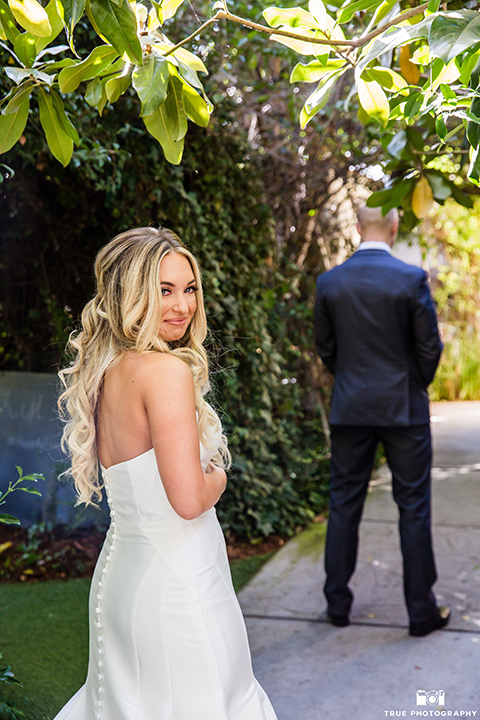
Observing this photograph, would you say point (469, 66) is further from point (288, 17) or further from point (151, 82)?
point (151, 82)

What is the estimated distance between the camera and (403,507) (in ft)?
11.6

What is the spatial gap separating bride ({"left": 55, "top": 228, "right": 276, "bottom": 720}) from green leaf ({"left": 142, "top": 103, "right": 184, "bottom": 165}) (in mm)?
274

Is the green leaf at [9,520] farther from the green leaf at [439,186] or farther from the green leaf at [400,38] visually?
the green leaf at [439,186]

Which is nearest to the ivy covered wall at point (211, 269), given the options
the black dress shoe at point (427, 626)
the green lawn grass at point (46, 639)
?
the green lawn grass at point (46, 639)

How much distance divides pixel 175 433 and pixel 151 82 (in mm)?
807

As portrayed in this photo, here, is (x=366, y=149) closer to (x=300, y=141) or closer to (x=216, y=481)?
(x=300, y=141)

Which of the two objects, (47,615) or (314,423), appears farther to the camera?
(314,423)

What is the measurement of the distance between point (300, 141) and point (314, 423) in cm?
227

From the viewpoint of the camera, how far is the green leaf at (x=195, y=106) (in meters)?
1.74

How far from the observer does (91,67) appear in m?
1.63

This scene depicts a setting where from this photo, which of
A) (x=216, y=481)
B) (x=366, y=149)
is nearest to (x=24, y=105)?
(x=216, y=481)

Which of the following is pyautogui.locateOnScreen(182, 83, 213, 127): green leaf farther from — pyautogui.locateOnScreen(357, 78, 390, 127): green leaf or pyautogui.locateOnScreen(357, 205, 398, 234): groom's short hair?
pyautogui.locateOnScreen(357, 205, 398, 234): groom's short hair

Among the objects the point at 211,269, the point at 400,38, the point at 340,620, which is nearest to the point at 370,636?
the point at 340,620

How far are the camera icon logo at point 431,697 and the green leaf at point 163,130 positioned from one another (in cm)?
231
